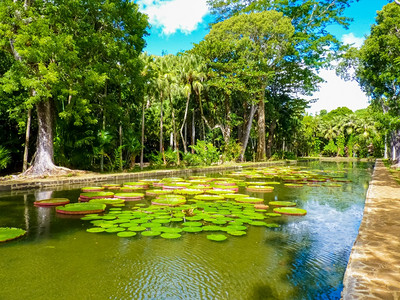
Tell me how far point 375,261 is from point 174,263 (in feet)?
6.15

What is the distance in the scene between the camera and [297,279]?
8.13 feet

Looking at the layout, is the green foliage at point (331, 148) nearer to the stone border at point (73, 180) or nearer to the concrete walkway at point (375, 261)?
the stone border at point (73, 180)

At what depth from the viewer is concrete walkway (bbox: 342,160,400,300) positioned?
1.91 m

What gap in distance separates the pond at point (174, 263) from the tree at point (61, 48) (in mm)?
5811

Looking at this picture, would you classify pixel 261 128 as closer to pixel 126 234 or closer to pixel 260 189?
pixel 260 189

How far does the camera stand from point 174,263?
2.78m

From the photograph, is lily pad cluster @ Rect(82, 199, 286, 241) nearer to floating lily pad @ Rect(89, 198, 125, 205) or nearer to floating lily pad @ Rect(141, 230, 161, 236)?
floating lily pad @ Rect(141, 230, 161, 236)

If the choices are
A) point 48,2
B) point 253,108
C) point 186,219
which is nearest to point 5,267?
point 186,219

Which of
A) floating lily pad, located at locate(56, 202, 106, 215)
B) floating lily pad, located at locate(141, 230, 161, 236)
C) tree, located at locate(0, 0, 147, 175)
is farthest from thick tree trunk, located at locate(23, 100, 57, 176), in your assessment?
floating lily pad, located at locate(141, 230, 161, 236)

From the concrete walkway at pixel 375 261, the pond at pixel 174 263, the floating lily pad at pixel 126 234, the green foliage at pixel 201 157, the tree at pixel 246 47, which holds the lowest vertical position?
the pond at pixel 174 263

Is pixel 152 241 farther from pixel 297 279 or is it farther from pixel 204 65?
pixel 204 65

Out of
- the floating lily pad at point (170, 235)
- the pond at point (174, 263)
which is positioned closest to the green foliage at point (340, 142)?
the pond at point (174, 263)

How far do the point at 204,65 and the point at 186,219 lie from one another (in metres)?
15.4

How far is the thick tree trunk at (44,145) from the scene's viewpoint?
9.59 metres
